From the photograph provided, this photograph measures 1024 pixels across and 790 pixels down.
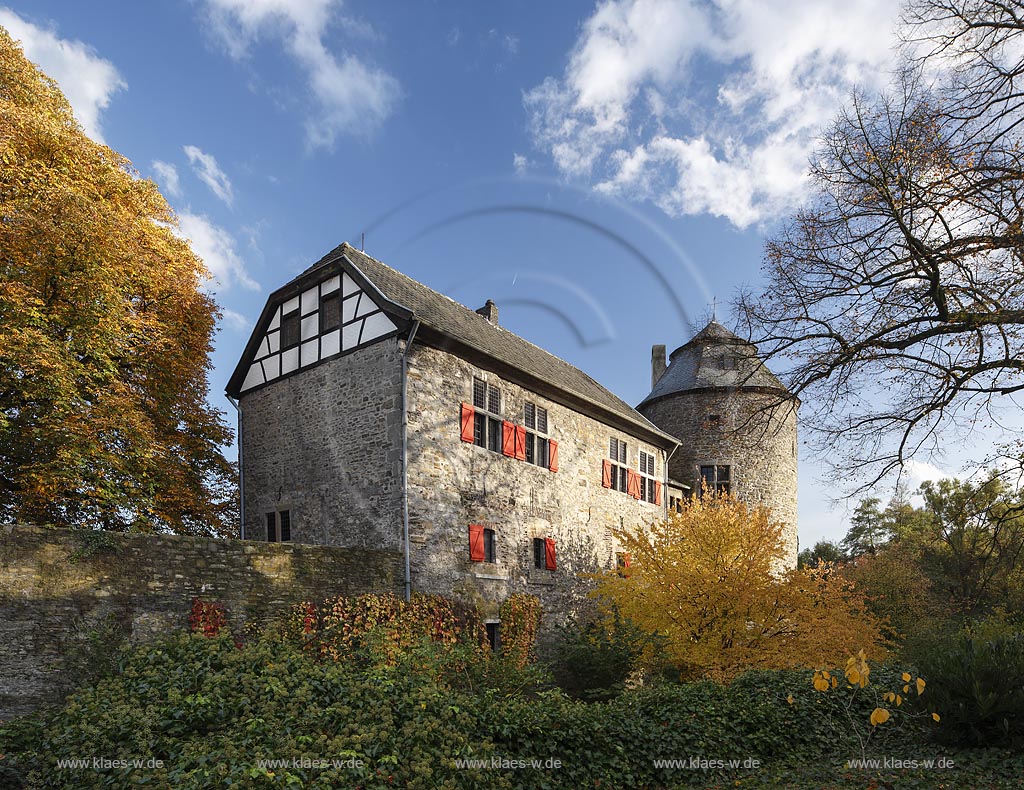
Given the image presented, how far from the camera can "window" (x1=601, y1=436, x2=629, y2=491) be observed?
63.0 feet

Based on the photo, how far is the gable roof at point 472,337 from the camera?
46.1 feet

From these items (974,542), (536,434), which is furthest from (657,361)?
(974,542)

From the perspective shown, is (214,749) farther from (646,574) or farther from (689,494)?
(689,494)

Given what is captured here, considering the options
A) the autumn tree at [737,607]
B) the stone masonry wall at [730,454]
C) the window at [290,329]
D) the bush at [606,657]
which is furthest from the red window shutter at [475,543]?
the stone masonry wall at [730,454]

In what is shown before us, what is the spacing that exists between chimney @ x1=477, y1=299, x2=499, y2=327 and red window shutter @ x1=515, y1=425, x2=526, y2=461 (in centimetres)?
473

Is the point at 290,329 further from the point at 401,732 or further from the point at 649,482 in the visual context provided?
the point at 649,482

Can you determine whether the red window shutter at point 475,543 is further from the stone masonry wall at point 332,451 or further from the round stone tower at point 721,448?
the round stone tower at point 721,448

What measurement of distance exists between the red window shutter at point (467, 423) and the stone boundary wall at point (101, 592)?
4392 mm

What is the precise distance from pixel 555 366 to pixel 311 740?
15722 millimetres

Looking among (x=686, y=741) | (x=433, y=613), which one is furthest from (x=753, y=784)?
(x=433, y=613)

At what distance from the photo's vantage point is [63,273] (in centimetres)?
1285

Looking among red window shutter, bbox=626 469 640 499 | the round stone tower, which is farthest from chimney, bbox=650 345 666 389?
A: red window shutter, bbox=626 469 640 499

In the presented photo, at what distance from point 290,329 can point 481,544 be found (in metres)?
6.55

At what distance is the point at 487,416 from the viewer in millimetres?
15133
